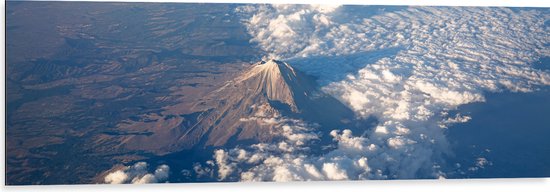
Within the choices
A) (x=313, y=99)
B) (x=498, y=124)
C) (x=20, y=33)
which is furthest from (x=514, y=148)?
(x=20, y=33)

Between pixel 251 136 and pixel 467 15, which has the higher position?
pixel 467 15

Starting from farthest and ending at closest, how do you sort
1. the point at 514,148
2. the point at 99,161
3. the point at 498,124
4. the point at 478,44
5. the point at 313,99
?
the point at 478,44 < the point at 313,99 < the point at 498,124 < the point at 514,148 < the point at 99,161

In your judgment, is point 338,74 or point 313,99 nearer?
point 313,99

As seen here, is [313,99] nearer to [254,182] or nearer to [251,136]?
[251,136]

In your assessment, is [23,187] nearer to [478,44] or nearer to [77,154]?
[77,154]

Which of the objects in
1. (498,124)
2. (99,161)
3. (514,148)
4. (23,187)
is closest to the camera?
(23,187)

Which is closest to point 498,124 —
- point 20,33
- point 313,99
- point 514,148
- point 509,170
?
point 514,148
